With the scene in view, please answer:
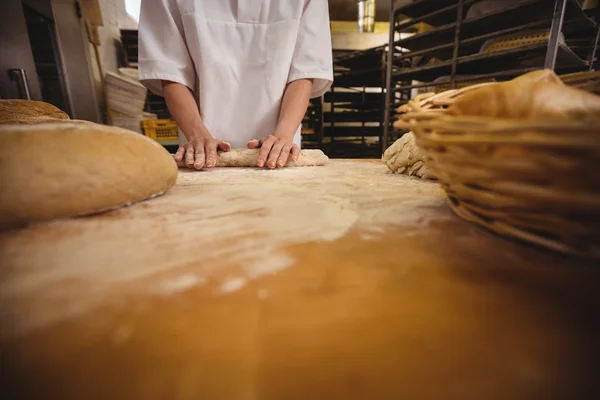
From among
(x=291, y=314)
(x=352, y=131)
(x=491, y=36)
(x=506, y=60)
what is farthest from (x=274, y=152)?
(x=352, y=131)

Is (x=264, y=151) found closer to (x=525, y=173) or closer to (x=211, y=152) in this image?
(x=211, y=152)

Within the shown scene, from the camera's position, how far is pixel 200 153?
1.14m

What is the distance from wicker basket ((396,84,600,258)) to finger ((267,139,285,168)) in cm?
74

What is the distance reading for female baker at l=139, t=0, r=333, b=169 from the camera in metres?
1.54

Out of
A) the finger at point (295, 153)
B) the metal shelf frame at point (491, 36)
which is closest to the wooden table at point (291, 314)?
the finger at point (295, 153)

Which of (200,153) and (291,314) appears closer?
(291,314)

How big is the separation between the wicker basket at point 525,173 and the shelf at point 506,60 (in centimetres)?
261

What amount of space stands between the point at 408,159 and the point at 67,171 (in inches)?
35.8

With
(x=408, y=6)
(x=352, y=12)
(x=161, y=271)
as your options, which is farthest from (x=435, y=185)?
(x=352, y=12)

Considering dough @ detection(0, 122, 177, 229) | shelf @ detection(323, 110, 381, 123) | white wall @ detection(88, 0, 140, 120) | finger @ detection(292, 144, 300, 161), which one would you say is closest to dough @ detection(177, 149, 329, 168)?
finger @ detection(292, 144, 300, 161)

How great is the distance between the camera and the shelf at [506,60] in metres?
2.29

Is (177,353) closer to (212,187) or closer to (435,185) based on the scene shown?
(212,187)

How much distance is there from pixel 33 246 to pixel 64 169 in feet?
0.51

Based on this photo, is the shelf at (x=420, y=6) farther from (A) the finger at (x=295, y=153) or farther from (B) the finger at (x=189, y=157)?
(B) the finger at (x=189, y=157)
